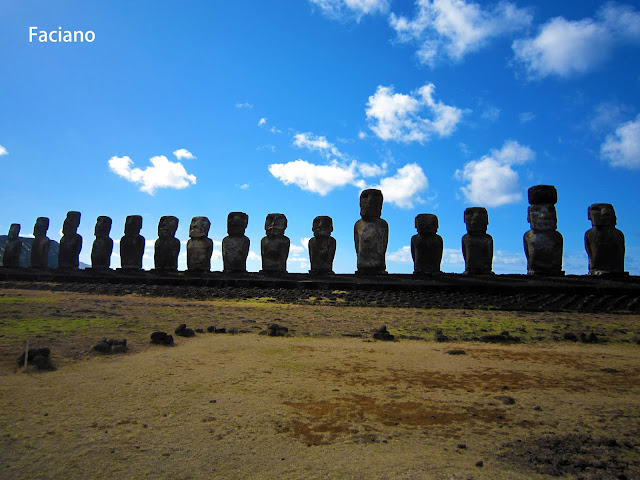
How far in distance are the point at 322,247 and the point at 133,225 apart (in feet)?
29.4

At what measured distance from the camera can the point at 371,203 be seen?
15.3m

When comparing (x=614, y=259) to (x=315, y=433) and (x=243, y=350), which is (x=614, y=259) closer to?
(x=243, y=350)

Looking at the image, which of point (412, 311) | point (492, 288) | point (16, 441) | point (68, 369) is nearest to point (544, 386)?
point (16, 441)

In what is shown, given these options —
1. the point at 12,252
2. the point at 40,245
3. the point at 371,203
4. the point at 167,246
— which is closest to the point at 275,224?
the point at 371,203

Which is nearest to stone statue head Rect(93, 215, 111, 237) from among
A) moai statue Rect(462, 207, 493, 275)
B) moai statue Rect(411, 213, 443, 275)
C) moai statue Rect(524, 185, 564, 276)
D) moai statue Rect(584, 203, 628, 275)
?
moai statue Rect(411, 213, 443, 275)

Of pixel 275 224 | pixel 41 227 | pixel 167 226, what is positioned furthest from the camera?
pixel 41 227

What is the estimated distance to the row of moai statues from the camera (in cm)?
1402

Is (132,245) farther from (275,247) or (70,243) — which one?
(275,247)

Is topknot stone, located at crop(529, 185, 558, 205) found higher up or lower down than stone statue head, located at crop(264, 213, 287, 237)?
higher up

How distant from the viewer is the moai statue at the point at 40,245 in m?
22.1

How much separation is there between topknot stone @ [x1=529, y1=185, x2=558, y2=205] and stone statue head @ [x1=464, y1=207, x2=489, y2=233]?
158cm

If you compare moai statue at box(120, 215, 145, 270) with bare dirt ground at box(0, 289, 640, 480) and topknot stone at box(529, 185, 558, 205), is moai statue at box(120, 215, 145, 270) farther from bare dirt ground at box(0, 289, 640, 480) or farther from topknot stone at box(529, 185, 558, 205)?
topknot stone at box(529, 185, 558, 205)

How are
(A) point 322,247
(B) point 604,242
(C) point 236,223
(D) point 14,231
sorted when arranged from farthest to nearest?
(D) point 14,231 < (C) point 236,223 < (A) point 322,247 < (B) point 604,242

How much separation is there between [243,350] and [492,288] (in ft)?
27.0
